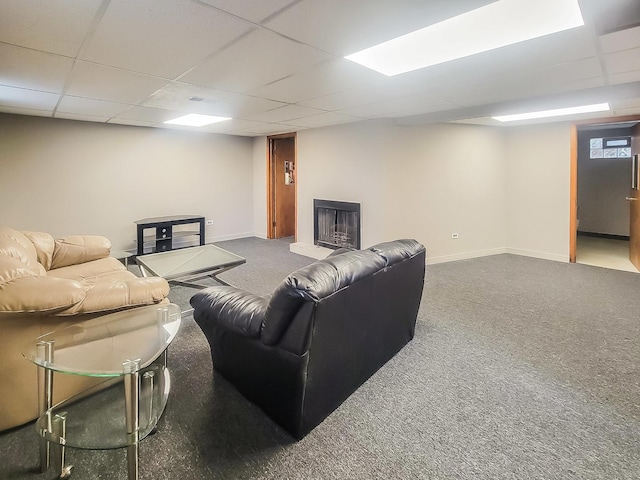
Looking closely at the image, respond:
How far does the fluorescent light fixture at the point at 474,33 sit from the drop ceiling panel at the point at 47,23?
5.25 ft

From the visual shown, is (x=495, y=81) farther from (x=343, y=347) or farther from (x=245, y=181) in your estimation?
(x=245, y=181)

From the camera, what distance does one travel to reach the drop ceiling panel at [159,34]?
175 cm

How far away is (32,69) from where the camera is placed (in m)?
2.69

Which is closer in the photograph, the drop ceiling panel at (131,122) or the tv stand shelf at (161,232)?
the drop ceiling panel at (131,122)

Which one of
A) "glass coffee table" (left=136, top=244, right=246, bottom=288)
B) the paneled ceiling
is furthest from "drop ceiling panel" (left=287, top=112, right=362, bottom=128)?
"glass coffee table" (left=136, top=244, right=246, bottom=288)

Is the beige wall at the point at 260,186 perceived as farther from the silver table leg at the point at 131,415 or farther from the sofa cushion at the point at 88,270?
the silver table leg at the point at 131,415

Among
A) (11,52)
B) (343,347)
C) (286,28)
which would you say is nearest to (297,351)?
(343,347)

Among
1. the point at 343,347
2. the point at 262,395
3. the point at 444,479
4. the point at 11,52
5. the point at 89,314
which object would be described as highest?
the point at 11,52

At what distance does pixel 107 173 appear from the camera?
564cm

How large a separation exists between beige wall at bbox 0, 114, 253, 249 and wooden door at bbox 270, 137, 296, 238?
2.16ft

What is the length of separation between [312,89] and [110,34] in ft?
5.63

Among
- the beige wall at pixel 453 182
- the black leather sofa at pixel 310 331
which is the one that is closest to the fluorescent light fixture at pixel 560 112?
the beige wall at pixel 453 182

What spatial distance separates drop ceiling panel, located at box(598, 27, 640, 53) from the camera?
201cm

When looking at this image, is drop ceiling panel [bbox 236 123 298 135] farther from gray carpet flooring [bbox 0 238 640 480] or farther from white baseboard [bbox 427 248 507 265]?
gray carpet flooring [bbox 0 238 640 480]
